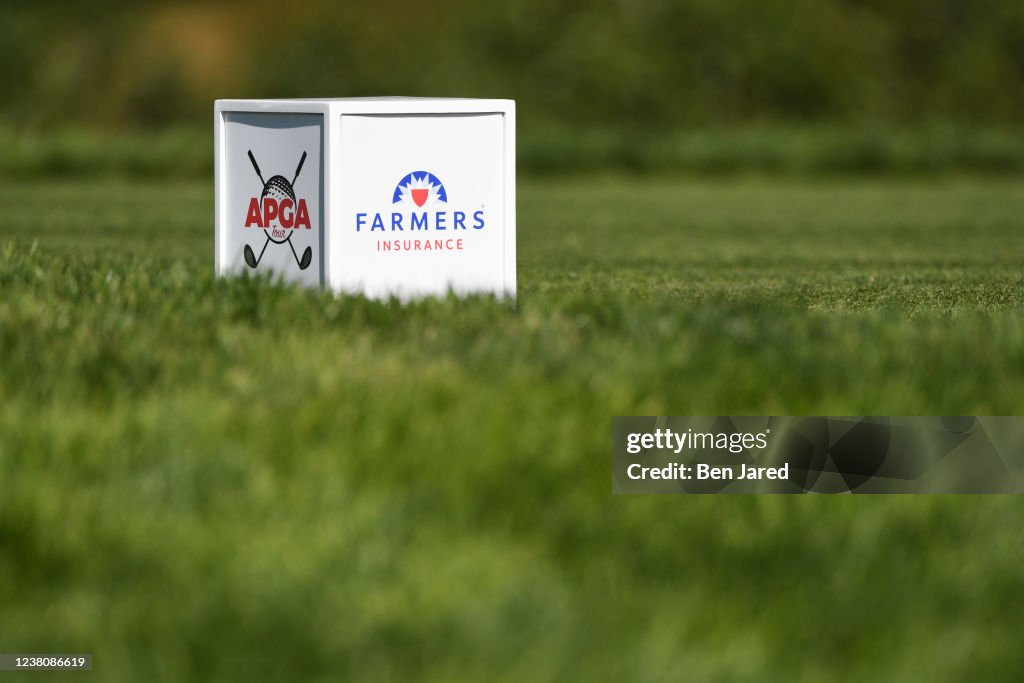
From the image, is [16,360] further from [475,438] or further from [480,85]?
[480,85]

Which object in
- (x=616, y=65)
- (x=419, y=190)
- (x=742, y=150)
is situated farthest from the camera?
(x=616, y=65)

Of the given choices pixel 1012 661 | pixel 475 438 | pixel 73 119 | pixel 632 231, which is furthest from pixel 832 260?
pixel 73 119

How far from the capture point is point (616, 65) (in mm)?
34531

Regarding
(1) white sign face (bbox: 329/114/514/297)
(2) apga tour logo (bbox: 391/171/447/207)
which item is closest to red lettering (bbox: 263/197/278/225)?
(1) white sign face (bbox: 329/114/514/297)

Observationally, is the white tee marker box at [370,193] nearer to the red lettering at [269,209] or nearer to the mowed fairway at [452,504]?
the red lettering at [269,209]

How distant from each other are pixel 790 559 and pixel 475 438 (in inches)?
40.4

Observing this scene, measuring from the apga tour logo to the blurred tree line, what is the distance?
1014 inches

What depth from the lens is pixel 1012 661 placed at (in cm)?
351

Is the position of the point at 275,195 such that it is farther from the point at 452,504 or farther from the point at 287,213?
the point at 452,504

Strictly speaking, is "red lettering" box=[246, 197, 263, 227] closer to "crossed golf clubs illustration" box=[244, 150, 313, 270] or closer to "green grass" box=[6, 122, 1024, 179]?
"crossed golf clubs illustration" box=[244, 150, 313, 270]

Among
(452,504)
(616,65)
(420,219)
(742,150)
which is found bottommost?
(452,504)

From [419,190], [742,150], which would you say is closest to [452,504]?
[419,190]

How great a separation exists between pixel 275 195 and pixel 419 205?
670mm

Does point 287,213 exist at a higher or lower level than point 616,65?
lower
